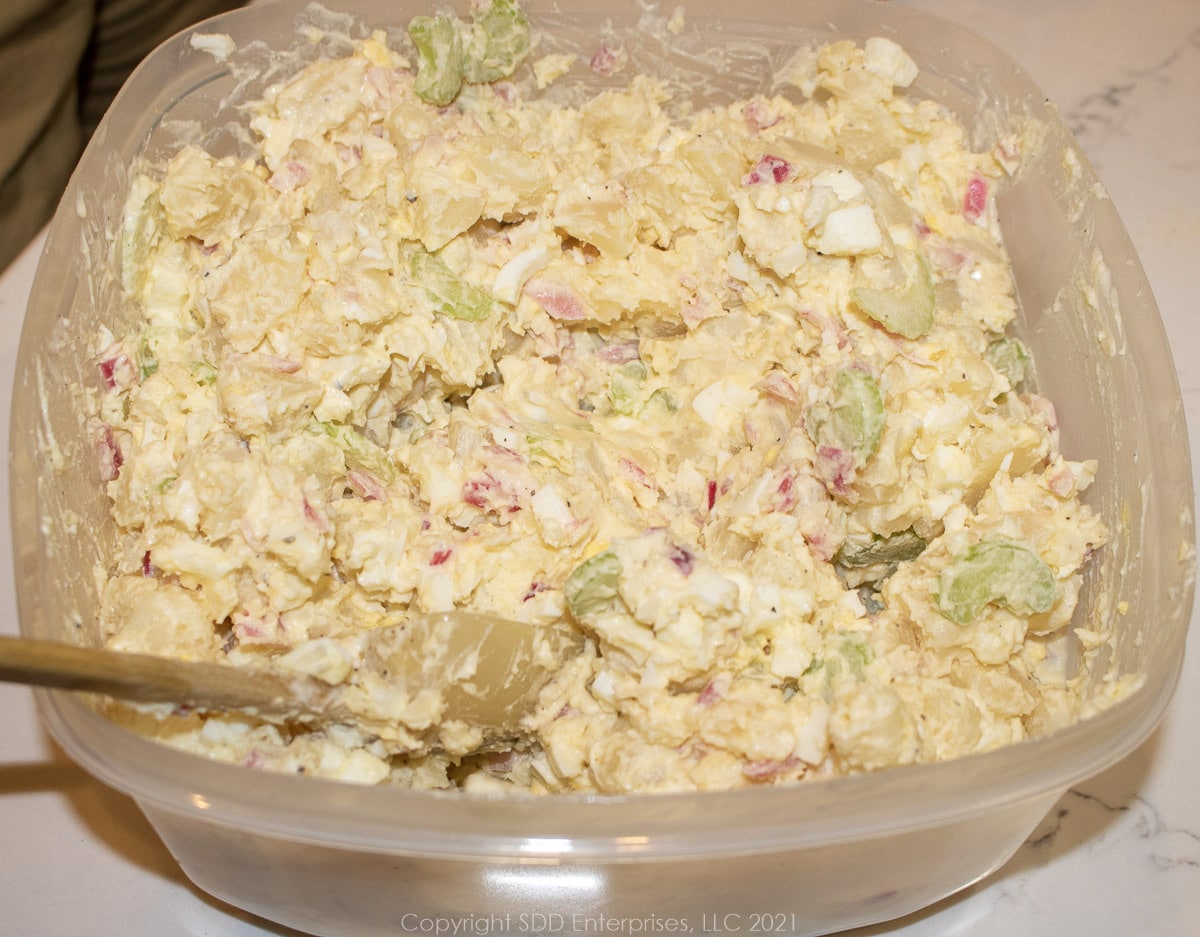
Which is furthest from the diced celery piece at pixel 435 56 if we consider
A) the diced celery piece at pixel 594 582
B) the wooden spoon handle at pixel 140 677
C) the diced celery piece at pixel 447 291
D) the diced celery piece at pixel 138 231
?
the wooden spoon handle at pixel 140 677

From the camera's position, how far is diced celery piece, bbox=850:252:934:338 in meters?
1.30

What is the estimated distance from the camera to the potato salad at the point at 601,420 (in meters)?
1.12

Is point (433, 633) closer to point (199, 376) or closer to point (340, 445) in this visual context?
point (340, 445)

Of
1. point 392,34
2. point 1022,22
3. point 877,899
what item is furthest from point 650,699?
point 1022,22

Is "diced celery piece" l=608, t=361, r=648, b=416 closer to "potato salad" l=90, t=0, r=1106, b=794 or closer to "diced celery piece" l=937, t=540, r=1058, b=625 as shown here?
"potato salad" l=90, t=0, r=1106, b=794

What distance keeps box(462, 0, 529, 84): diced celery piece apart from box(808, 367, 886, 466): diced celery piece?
66cm

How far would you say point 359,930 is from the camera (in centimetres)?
117

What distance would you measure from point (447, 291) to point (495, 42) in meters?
0.41

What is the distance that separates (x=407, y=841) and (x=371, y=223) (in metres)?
0.75

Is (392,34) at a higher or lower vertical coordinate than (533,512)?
higher

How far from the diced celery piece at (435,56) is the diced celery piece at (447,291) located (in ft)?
0.86

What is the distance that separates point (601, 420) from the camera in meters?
1.38

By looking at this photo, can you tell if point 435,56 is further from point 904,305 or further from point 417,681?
point 417,681

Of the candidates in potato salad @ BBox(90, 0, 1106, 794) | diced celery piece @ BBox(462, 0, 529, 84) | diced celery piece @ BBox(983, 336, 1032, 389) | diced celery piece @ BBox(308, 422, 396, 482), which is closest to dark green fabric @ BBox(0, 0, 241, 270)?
potato salad @ BBox(90, 0, 1106, 794)
